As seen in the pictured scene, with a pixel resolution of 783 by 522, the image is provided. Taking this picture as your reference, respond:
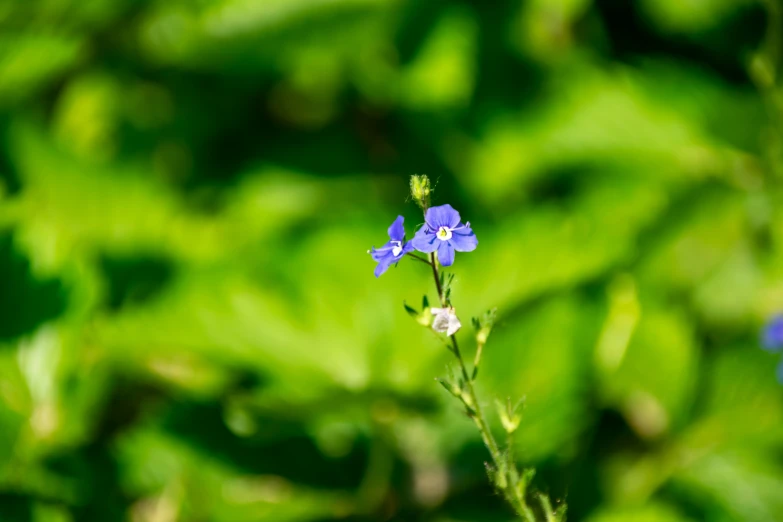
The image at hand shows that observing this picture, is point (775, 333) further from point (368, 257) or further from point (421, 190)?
point (421, 190)

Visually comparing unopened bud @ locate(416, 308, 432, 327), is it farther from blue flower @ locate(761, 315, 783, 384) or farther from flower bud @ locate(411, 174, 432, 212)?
blue flower @ locate(761, 315, 783, 384)

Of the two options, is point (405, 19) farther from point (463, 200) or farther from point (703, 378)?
point (703, 378)

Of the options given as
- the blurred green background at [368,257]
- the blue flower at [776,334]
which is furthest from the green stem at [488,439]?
the blue flower at [776,334]

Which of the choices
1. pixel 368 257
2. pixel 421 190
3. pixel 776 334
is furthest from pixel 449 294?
pixel 368 257

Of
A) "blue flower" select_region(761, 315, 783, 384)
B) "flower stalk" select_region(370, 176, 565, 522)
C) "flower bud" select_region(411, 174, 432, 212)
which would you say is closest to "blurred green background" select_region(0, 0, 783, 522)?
"blue flower" select_region(761, 315, 783, 384)

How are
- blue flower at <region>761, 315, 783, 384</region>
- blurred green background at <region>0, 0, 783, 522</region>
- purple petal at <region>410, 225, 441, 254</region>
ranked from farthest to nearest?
blurred green background at <region>0, 0, 783, 522</region> → blue flower at <region>761, 315, 783, 384</region> → purple petal at <region>410, 225, 441, 254</region>

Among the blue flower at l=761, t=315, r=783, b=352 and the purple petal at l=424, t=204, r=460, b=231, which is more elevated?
the blue flower at l=761, t=315, r=783, b=352

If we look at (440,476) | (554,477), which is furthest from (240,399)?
(554,477)
